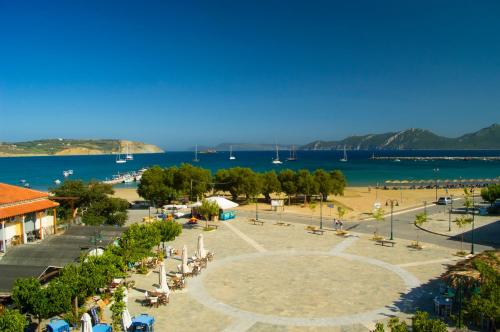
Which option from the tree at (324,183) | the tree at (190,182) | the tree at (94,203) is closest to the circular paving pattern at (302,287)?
the tree at (94,203)

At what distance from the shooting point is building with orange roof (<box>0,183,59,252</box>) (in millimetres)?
24297

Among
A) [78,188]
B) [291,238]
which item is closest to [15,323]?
[291,238]

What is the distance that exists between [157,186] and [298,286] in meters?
34.5

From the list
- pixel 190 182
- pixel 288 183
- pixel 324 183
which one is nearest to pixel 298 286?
pixel 288 183

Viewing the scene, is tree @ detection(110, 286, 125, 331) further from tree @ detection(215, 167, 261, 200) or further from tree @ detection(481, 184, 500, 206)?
tree @ detection(481, 184, 500, 206)

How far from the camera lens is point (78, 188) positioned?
38.6 metres

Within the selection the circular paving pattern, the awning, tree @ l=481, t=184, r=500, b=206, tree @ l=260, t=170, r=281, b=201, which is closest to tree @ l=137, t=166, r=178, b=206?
tree @ l=260, t=170, r=281, b=201

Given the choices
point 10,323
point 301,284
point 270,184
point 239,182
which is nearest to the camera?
point 10,323

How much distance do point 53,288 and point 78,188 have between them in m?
26.1

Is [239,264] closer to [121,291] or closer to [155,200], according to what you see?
[121,291]

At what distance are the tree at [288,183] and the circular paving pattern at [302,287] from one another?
2803cm

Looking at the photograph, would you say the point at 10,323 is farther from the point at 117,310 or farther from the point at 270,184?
the point at 270,184

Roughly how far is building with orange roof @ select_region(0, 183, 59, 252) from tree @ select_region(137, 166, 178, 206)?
71.1ft

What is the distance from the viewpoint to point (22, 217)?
1008 inches
